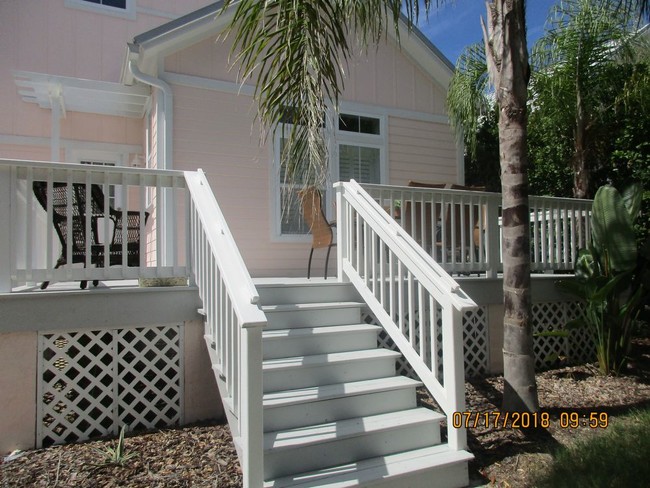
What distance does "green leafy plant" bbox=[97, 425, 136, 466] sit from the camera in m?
3.26

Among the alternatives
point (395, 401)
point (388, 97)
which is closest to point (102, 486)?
point (395, 401)

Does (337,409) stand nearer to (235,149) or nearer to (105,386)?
(105,386)

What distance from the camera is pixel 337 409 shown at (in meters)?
3.43

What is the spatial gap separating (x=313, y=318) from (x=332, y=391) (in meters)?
0.81

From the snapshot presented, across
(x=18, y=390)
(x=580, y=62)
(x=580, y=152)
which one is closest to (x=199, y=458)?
(x=18, y=390)

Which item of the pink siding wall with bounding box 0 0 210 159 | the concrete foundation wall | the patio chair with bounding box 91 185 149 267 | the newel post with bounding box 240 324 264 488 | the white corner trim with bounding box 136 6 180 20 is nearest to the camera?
the newel post with bounding box 240 324 264 488

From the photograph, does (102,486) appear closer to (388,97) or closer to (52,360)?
(52,360)

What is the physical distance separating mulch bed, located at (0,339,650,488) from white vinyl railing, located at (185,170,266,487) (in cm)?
50

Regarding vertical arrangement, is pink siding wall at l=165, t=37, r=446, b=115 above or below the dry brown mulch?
above

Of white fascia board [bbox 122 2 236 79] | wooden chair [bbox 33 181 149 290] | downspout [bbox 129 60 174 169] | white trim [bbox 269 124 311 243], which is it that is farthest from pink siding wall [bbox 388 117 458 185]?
wooden chair [bbox 33 181 149 290]

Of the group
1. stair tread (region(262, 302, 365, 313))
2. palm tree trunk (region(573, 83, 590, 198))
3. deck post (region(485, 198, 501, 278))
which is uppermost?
palm tree trunk (region(573, 83, 590, 198))

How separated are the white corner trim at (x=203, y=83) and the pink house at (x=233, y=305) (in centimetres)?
2

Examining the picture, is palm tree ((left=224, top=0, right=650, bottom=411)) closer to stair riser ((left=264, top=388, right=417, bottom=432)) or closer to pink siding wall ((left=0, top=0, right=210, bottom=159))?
stair riser ((left=264, top=388, right=417, bottom=432))

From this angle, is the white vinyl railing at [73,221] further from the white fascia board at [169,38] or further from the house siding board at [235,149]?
the white fascia board at [169,38]
